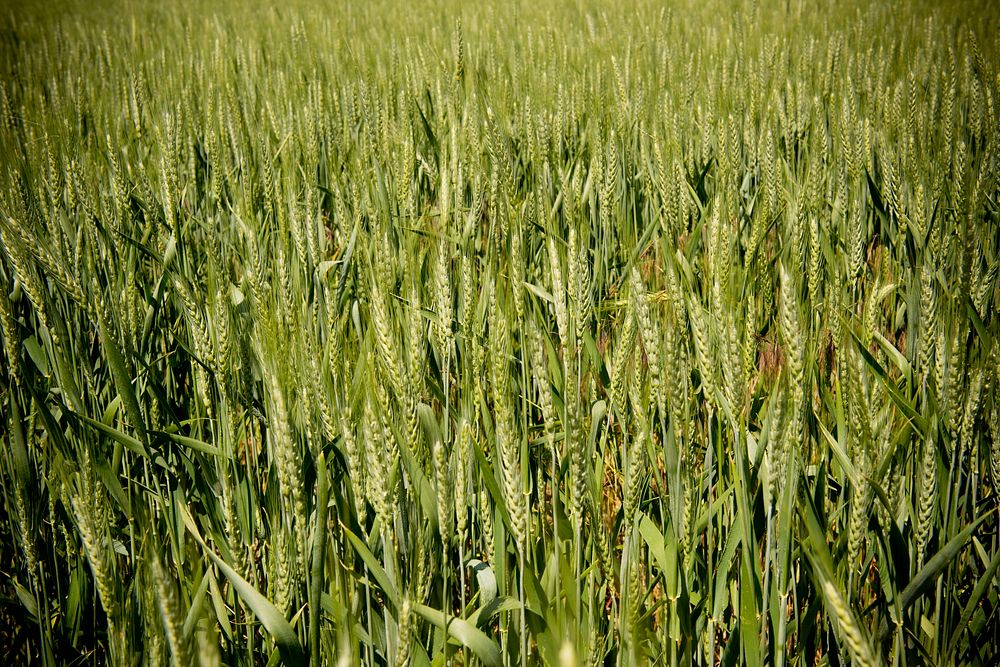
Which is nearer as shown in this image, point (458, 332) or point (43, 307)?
point (43, 307)

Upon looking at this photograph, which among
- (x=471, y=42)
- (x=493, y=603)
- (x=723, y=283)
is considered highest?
(x=471, y=42)

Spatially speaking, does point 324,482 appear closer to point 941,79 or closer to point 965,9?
point 941,79

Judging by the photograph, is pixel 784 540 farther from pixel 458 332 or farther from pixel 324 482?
pixel 458 332

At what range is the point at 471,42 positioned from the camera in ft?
14.7

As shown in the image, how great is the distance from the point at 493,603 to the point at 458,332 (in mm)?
563

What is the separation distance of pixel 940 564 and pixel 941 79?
2899 mm

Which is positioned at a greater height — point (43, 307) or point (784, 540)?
point (43, 307)

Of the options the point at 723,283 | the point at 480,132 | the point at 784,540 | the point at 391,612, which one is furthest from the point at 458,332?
the point at 480,132

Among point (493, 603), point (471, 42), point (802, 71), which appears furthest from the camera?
point (471, 42)

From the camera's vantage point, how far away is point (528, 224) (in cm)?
177

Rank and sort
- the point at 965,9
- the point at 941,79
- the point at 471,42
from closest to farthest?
1. the point at 941,79
2. the point at 471,42
3. the point at 965,9

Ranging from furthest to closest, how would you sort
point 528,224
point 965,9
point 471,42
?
point 965,9 < point 471,42 < point 528,224

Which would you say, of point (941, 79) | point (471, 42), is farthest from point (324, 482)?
point (471, 42)

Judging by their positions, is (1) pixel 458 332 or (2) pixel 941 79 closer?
(1) pixel 458 332
